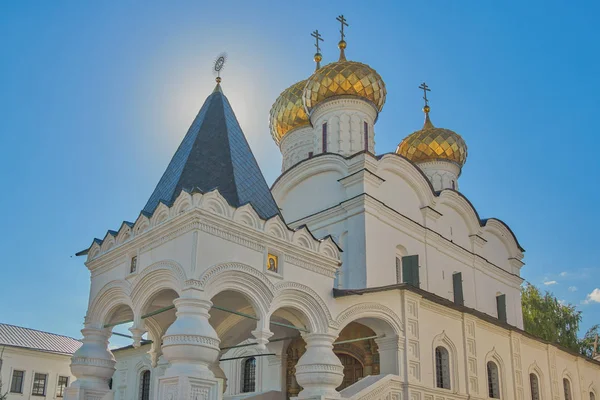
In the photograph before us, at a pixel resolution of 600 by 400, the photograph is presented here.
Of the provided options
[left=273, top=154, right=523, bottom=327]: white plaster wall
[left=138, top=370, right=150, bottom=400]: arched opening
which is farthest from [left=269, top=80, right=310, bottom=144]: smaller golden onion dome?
[left=138, top=370, right=150, bottom=400]: arched opening

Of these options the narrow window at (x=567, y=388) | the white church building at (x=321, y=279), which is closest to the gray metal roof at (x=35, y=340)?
the white church building at (x=321, y=279)

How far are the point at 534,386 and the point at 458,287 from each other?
2.71 m

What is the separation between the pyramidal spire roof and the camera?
917 centimetres

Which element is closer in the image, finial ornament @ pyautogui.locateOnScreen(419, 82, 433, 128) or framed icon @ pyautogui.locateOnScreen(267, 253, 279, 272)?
framed icon @ pyautogui.locateOnScreen(267, 253, 279, 272)

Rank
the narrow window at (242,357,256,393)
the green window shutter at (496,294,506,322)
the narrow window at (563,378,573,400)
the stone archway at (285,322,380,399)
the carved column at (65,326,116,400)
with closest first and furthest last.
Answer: the carved column at (65,326,116,400)
the stone archway at (285,322,380,399)
the narrow window at (242,357,256,393)
the narrow window at (563,378,573,400)
the green window shutter at (496,294,506,322)

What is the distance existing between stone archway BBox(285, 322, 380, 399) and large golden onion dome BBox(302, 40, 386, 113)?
6.64m

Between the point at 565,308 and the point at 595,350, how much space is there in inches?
75.4

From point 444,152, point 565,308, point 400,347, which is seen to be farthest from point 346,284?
point 565,308

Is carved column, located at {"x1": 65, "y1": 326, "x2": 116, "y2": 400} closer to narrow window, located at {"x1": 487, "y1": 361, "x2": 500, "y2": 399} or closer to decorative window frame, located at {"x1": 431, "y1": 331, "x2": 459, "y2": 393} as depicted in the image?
decorative window frame, located at {"x1": 431, "y1": 331, "x2": 459, "y2": 393}

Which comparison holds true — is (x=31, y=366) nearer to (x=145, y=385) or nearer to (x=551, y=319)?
(x=145, y=385)

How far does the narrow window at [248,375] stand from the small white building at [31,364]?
37.7 ft

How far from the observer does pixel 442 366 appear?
1171 cm

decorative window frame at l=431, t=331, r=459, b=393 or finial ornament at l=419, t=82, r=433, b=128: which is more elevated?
finial ornament at l=419, t=82, r=433, b=128

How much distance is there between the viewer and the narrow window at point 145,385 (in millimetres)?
17781
